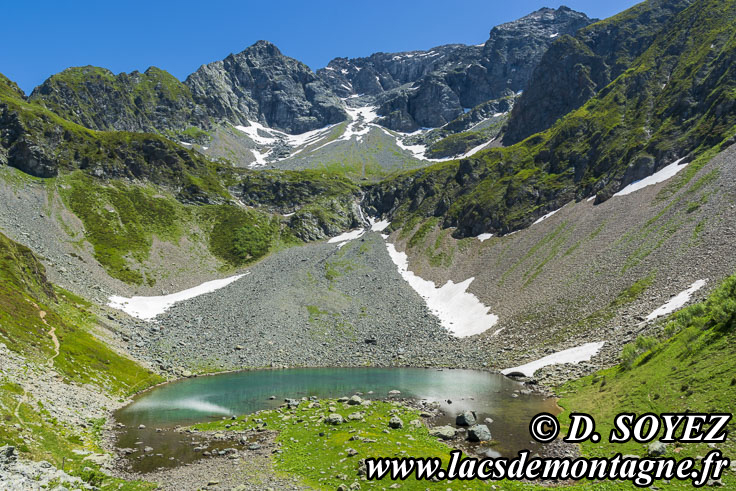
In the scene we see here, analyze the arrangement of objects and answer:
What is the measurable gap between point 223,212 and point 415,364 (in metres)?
131

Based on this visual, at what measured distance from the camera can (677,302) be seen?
5044 cm

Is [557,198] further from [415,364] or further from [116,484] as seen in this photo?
[116,484]

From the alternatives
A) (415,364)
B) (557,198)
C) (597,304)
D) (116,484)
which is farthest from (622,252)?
(116,484)

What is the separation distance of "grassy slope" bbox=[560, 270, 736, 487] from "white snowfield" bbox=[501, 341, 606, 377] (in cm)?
1478

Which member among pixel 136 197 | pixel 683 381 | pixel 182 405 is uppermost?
pixel 136 197

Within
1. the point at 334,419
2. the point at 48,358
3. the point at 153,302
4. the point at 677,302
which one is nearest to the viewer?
the point at 334,419

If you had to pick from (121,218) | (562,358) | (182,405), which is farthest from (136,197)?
(562,358)

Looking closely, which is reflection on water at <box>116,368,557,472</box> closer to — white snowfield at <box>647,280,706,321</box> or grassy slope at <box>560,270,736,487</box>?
grassy slope at <box>560,270,736,487</box>

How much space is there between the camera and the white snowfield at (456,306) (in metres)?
84.9

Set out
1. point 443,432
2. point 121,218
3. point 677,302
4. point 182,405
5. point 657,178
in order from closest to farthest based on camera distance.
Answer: point 443,432 < point 182,405 < point 677,302 < point 657,178 < point 121,218

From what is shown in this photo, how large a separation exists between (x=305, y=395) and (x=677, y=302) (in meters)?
50.9

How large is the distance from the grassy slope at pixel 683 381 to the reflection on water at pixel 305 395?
6.03 metres

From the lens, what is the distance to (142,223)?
14075 centimetres

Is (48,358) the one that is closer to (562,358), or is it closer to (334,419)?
(334,419)
